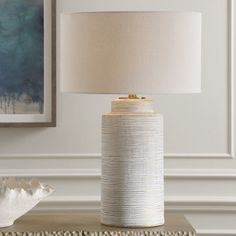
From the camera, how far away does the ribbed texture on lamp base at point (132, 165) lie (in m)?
1.75

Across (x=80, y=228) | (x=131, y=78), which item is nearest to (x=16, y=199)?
(x=80, y=228)

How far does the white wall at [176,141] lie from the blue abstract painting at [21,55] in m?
0.07

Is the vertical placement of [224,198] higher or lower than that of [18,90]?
lower

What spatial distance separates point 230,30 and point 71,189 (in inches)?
25.4

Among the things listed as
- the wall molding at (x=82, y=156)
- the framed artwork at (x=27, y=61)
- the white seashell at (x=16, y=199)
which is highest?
the framed artwork at (x=27, y=61)

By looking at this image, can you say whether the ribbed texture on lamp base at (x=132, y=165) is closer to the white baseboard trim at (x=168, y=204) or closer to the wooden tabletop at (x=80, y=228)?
the wooden tabletop at (x=80, y=228)

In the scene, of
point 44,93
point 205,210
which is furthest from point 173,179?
point 44,93

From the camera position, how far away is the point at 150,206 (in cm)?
177

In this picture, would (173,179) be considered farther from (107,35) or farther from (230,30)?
(107,35)

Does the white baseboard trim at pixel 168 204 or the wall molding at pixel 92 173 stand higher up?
the wall molding at pixel 92 173

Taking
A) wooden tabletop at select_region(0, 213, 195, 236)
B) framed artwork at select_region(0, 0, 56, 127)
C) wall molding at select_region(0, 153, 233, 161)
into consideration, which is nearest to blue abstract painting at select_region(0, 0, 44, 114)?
framed artwork at select_region(0, 0, 56, 127)

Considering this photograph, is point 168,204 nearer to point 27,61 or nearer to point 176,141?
point 176,141

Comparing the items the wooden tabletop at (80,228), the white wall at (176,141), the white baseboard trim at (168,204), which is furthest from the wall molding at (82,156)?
the wooden tabletop at (80,228)

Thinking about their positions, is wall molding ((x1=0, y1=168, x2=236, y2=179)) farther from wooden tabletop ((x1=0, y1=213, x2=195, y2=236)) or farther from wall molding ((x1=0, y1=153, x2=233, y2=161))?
wooden tabletop ((x1=0, y1=213, x2=195, y2=236))
